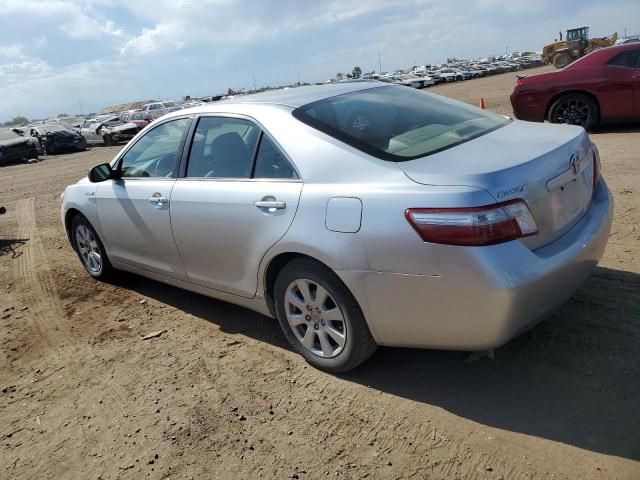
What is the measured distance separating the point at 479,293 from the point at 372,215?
63 centimetres

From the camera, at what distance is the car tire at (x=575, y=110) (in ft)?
32.1

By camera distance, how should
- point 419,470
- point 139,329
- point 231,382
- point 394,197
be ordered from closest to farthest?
point 419,470 < point 394,197 < point 231,382 < point 139,329

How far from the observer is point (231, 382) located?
11.3 feet

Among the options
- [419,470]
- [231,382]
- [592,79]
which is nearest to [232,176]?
[231,382]

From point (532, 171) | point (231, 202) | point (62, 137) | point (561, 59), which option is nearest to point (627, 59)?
point (532, 171)

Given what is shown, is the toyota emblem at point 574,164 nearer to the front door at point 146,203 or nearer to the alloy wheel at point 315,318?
the alloy wheel at point 315,318

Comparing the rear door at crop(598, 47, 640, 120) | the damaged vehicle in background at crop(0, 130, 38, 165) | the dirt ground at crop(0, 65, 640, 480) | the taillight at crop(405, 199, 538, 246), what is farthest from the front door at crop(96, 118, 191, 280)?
the damaged vehicle in background at crop(0, 130, 38, 165)

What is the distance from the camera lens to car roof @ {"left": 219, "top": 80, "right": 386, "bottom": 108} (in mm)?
3582

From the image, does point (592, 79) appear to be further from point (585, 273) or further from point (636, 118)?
point (585, 273)

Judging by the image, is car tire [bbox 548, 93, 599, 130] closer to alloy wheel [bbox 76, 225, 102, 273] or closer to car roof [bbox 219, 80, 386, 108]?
car roof [bbox 219, 80, 386, 108]

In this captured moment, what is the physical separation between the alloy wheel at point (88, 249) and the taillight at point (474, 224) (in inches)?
145

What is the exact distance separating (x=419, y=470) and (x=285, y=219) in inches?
58.3

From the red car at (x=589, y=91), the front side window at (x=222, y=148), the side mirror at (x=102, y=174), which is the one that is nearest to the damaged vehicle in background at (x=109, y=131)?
the red car at (x=589, y=91)

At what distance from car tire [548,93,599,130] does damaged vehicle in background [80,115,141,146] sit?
19375mm
